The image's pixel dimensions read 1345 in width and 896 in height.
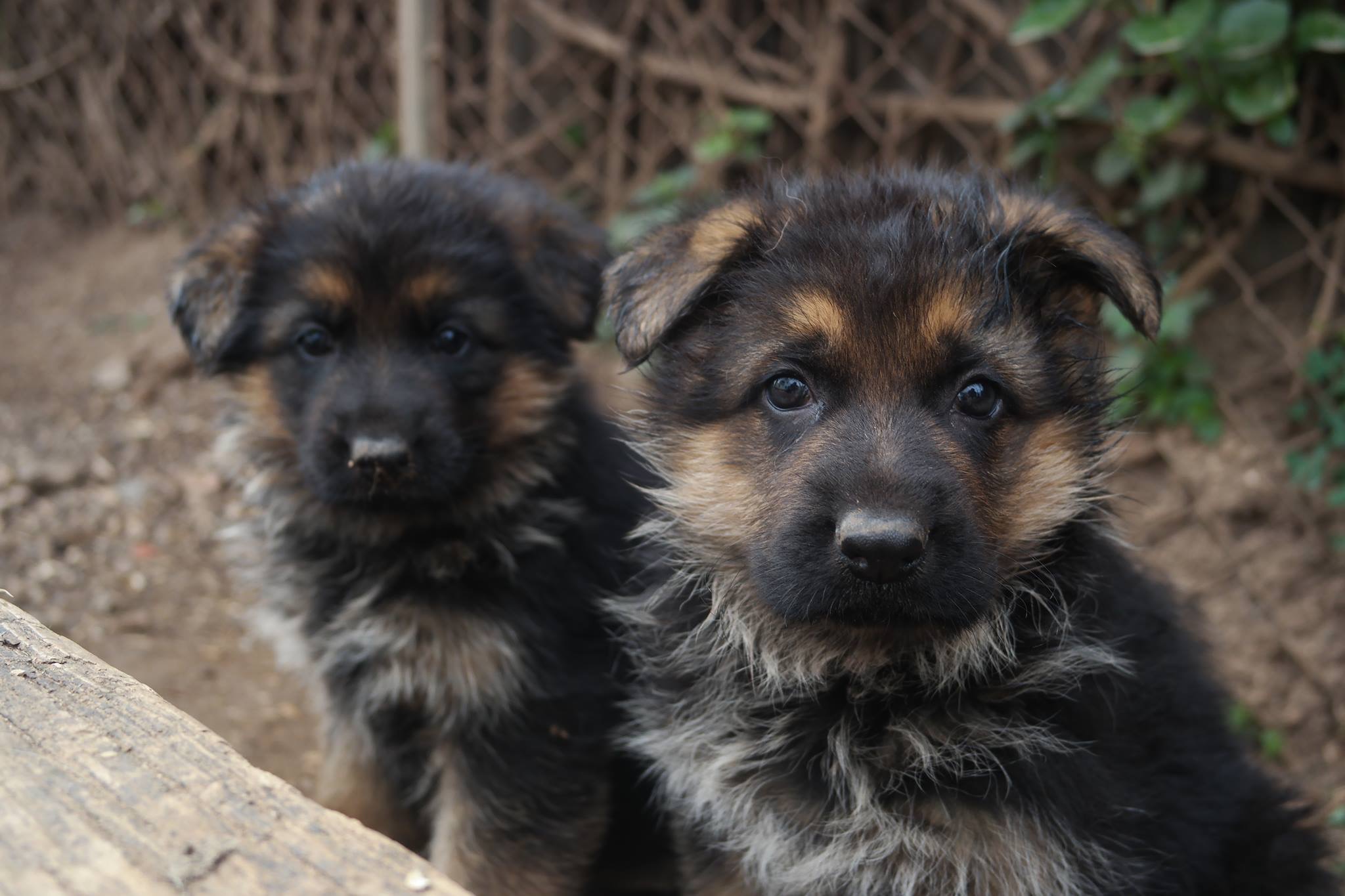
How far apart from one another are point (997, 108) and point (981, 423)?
2.93 metres

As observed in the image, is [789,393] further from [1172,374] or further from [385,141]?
[385,141]

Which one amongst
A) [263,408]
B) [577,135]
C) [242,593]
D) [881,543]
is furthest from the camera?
[577,135]

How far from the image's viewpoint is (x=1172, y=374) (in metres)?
4.96

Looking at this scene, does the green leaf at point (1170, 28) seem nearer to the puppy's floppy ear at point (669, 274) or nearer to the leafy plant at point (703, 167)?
the leafy plant at point (703, 167)

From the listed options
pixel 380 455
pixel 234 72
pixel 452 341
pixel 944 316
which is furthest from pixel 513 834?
pixel 234 72

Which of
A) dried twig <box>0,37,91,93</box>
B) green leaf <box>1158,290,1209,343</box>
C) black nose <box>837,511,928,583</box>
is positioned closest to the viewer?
black nose <box>837,511,928,583</box>

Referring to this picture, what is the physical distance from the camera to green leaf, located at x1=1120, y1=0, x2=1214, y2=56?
4.28 m

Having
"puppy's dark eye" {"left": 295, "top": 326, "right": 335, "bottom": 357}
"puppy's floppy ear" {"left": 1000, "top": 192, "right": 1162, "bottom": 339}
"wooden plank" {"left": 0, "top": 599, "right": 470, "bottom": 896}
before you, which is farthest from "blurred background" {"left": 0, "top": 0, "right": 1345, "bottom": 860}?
"wooden plank" {"left": 0, "top": 599, "right": 470, "bottom": 896}

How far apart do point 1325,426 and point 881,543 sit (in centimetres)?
304

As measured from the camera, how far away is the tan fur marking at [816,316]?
8.86 feet

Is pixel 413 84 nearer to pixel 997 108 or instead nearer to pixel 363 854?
pixel 997 108

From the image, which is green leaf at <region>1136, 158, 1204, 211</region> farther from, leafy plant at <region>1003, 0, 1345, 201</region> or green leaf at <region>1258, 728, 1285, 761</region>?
green leaf at <region>1258, 728, 1285, 761</region>

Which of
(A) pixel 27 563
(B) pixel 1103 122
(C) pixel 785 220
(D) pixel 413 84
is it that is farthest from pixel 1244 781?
(D) pixel 413 84

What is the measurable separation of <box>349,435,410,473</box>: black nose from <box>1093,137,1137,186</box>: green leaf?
312 cm
